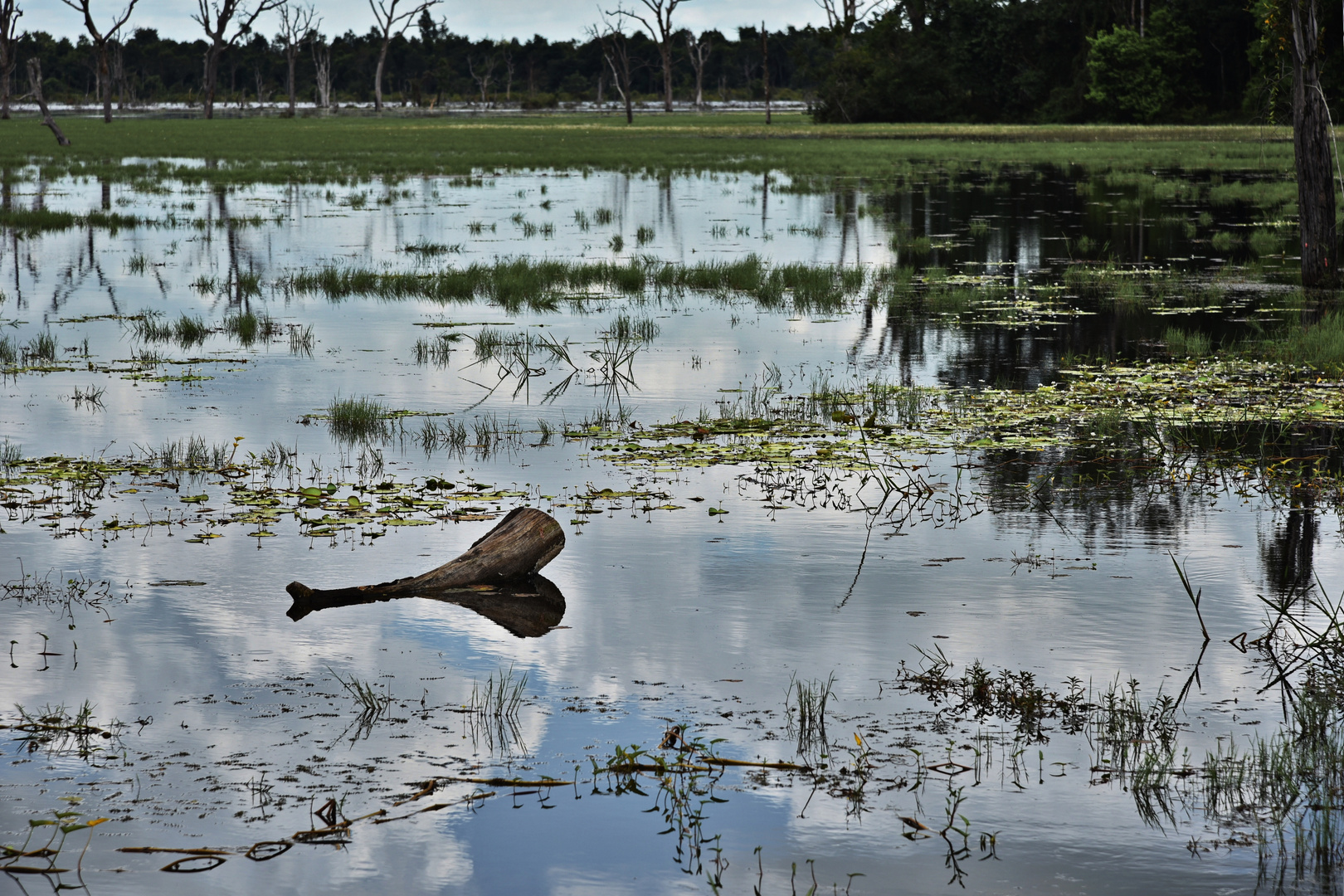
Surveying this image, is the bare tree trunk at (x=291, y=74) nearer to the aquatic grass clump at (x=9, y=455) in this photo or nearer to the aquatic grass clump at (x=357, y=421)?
the aquatic grass clump at (x=357, y=421)

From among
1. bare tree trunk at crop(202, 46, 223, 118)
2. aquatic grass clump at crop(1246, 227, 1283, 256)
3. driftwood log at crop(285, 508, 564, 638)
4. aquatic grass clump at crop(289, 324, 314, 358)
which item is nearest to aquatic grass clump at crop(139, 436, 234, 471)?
driftwood log at crop(285, 508, 564, 638)

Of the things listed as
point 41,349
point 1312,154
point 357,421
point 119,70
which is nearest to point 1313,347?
point 1312,154

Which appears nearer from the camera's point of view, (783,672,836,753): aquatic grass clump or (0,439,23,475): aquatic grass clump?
(783,672,836,753): aquatic grass clump

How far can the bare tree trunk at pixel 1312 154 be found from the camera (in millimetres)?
16672

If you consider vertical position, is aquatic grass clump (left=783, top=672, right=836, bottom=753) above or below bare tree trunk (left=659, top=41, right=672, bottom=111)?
below

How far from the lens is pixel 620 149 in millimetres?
65062

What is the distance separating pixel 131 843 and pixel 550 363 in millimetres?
9925

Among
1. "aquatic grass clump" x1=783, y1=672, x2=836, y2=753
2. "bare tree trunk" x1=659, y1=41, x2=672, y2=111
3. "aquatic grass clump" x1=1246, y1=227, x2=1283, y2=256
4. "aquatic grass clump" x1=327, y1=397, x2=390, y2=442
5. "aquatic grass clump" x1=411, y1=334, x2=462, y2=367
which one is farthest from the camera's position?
"bare tree trunk" x1=659, y1=41, x2=672, y2=111

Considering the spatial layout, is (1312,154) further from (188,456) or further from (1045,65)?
(1045,65)

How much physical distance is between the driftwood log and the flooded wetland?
33mm

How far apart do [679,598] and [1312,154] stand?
43.6 feet

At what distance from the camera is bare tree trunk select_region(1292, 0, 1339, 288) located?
1667cm

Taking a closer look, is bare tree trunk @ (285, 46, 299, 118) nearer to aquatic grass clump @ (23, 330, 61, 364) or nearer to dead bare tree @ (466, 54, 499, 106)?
dead bare tree @ (466, 54, 499, 106)

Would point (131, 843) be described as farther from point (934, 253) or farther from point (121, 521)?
point (934, 253)
